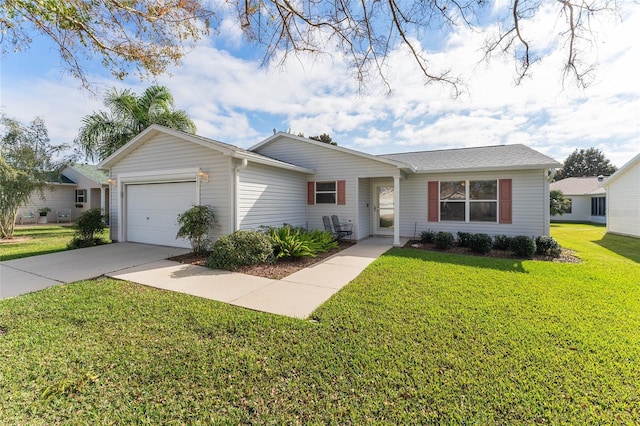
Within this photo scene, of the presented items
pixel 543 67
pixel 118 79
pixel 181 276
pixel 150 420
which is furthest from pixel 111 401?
pixel 543 67

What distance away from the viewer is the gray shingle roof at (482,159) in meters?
9.43

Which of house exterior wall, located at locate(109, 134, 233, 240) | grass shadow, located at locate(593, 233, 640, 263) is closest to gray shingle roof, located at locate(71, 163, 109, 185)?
house exterior wall, located at locate(109, 134, 233, 240)

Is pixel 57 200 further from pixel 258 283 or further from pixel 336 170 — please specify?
pixel 258 283

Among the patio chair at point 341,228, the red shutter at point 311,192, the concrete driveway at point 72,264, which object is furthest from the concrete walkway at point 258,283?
the red shutter at point 311,192

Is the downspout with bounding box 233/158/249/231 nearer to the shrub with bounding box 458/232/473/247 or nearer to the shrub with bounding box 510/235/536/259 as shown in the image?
the shrub with bounding box 458/232/473/247

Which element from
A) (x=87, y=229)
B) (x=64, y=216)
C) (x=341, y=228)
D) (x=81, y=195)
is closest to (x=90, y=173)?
(x=81, y=195)

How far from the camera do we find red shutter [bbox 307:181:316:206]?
11531 mm

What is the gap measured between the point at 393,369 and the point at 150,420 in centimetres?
212

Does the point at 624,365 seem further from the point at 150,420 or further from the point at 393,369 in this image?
the point at 150,420

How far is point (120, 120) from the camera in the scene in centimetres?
1368

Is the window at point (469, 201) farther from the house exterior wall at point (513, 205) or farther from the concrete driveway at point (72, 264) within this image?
the concrete driveway at point (72, 264)

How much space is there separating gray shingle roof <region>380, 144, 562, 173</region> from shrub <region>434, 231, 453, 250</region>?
2738 millimetres

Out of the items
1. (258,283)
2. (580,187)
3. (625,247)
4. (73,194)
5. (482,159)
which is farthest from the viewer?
(580,187)

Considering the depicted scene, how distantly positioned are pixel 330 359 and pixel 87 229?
34.6ft
